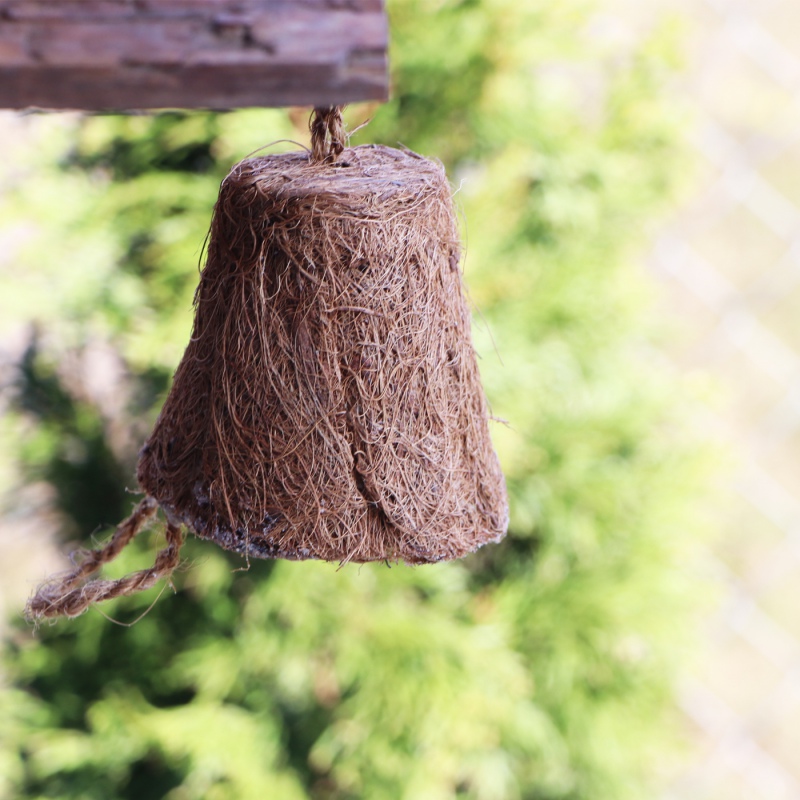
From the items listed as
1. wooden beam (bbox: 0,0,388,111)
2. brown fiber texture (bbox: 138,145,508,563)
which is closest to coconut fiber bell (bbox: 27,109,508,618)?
brown fiber texture (bbox: 138,145,508,563)

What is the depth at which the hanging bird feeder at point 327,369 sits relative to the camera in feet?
2.04

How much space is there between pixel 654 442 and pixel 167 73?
1.73m

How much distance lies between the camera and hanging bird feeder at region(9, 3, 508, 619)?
2.04 feet

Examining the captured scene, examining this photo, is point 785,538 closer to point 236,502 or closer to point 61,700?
point 61,700

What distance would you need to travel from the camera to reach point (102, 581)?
0.71 metres

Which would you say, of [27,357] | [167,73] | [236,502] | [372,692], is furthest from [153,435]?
[27,357]

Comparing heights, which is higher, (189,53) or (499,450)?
(189,53)

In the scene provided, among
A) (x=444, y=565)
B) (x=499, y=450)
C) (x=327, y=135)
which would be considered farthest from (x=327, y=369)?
(x=444, y=565)

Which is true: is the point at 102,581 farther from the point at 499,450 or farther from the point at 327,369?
the point at 499,450

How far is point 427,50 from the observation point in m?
1.59

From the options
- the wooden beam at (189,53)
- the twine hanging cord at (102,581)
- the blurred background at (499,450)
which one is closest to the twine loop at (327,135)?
the wooden beam at (189,53)

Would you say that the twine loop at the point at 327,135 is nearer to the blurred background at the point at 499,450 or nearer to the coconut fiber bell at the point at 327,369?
the coconut fiber bell at the point at 327,369

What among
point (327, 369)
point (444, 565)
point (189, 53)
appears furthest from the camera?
point (444, 565)

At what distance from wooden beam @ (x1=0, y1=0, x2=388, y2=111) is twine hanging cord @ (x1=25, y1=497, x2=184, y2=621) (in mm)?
413
